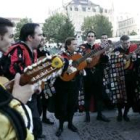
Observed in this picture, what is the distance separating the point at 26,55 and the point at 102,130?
2.63 m

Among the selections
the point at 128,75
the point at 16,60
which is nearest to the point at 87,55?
the point at 128,75

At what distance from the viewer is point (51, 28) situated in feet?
211

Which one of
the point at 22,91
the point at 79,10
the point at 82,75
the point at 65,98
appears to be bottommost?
the point at 65,98

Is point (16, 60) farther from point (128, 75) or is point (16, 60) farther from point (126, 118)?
point (126, 118)

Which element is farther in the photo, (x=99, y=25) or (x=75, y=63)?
(x=99, y=25)

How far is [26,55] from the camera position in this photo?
11.3 feet

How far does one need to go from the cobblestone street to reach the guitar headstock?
11.7 ft

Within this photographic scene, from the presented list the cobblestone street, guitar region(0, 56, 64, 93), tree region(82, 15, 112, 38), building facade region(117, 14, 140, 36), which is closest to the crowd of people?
the cobblestone street

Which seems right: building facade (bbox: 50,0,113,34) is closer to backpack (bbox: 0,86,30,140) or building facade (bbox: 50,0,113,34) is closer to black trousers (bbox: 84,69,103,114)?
black trousers (bbox: 84,69,103,114)

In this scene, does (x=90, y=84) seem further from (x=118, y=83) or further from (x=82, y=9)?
(x=82, y=9)

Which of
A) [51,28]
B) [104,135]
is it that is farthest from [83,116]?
[51,28]

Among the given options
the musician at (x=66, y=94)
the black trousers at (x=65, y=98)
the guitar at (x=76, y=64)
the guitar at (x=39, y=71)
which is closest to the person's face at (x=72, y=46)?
the musician at (x=66, y=94)

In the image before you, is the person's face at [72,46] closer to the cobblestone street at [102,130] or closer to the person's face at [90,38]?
the person's face at [90,38]

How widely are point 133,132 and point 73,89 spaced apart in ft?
4.28
